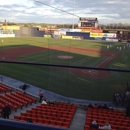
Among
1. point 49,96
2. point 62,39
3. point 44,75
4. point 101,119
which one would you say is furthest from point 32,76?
point 62,39

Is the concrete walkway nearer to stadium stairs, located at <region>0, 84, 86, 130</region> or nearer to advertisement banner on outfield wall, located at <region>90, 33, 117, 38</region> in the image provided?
stadium stairs, located at <region>0, 84, 86, 130</region>

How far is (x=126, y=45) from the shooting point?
27.4 m

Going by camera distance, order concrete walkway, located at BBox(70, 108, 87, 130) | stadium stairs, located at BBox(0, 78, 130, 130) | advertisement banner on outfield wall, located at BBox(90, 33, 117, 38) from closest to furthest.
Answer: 1. stadium stairs, located at BBox(0, 78, 130, 130)
2. concrete walkway, located at BBox(70, 108, 87, 130)
3. advertisement banner on outfield wall, located at BBox(90, 33, 117, 38)

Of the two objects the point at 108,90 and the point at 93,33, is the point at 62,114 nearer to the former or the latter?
the point at 108,90

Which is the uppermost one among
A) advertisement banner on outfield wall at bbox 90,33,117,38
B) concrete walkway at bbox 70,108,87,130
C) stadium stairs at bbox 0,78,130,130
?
advertisement banner on outfield wall at bbox 90,33,117,38

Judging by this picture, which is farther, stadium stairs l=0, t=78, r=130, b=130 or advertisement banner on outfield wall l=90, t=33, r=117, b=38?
advertisement banner on outfield wall l=90, t=33, r=117, b=38

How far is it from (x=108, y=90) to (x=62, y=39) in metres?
24.5

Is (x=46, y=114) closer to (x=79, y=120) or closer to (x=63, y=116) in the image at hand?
(x=63, y=116)

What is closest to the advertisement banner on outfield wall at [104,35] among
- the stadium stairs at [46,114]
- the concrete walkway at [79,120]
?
the stadium stairs at [46,114]

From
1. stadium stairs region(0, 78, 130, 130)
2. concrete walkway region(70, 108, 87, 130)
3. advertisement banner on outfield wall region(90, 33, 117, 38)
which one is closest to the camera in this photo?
stadium stairs region(0, 78, 130, 130)

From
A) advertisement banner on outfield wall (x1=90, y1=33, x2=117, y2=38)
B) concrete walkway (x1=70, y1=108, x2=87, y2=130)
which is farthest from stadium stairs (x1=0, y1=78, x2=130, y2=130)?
advertisement banner on outfield wall (x1=90, y1=33, x2=117, y2=38)

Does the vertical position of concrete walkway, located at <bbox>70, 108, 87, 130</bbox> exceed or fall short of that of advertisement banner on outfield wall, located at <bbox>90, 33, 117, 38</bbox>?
it falls short

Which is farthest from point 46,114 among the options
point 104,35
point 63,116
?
point 104,35

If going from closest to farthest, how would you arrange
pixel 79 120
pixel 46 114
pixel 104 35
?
pixel 46 114, pixel 79 120, pixel 104 35
